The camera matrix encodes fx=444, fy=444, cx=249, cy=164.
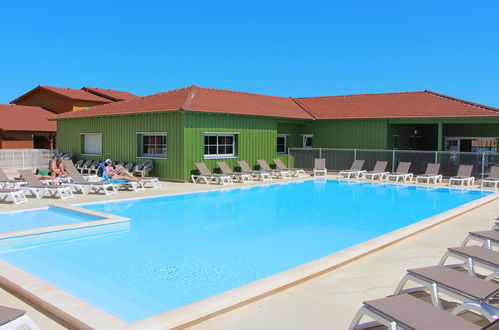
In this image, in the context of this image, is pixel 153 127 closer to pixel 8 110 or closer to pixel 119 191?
pixel 119 191

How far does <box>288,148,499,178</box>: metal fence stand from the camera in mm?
18656

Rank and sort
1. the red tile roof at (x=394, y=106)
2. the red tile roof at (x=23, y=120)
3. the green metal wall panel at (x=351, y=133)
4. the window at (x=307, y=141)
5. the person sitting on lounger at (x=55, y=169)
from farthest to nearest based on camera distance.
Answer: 1. the red tile roof at (x=23, y=120)
2. the window at (x=307, y=141)
3. the green metal wall panel at (x=351, y=133)
4. the red tile roof at (x=394, y=106)
5. the person sitting on lounger at (x=55, y=169)

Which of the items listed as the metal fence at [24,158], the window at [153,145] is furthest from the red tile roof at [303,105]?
the metal fence at [24,158]

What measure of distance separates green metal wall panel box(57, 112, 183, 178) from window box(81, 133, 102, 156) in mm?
213

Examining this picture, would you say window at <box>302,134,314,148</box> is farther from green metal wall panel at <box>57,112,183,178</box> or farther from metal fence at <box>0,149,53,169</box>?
metal fence at <box>0,149,53,169</box>

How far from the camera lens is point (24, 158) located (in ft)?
82.1

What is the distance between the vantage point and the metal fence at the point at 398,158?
1866 centimetres

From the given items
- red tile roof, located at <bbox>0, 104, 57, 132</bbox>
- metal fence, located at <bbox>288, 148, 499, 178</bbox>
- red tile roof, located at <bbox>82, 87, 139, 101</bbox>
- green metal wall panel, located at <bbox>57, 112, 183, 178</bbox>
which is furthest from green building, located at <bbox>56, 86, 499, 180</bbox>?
red tile roof, located at <bbox>82, 87, 139, 101</bbox>

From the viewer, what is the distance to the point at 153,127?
61.3 ft

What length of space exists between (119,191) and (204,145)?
4.75 m

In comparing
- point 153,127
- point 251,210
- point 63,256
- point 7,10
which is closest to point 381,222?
point 251,210

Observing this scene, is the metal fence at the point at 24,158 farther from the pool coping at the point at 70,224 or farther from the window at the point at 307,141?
the pool coping at the point at 70,224

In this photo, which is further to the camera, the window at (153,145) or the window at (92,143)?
the window at (92,143)

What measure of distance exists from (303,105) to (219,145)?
8824mm
